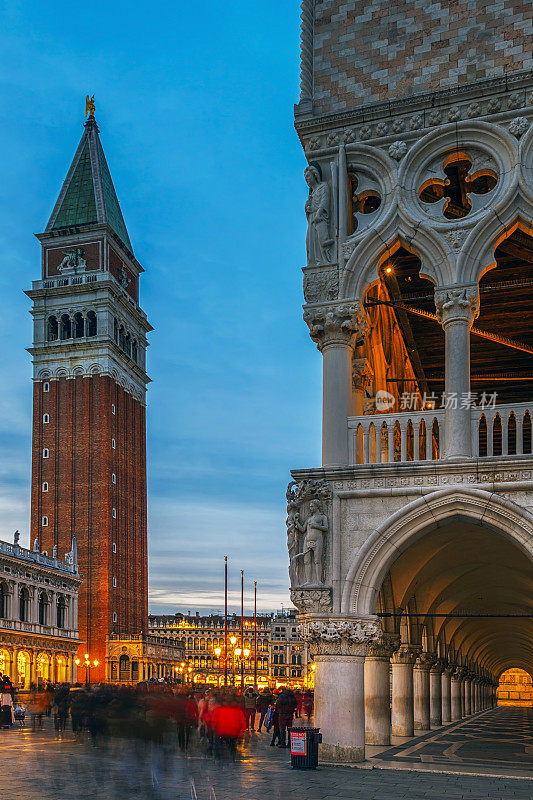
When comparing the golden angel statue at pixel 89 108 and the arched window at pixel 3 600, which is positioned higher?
the golden angel statue at pixel 89 108

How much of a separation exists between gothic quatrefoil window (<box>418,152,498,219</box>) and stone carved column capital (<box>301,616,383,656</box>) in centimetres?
843

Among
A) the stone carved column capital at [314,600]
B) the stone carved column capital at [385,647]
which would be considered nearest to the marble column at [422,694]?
the stone carved column capital at [385,647]

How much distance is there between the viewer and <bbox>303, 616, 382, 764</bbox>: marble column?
16.8 metres

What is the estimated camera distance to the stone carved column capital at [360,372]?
20.2m

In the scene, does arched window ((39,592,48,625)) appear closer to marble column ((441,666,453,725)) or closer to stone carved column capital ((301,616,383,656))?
marble column ((441,666,453,725))

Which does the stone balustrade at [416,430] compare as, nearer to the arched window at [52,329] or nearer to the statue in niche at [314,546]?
the statue in niche at [314,546]

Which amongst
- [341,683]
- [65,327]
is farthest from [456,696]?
[65,327]

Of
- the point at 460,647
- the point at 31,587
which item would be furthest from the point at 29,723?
the point at 31,587

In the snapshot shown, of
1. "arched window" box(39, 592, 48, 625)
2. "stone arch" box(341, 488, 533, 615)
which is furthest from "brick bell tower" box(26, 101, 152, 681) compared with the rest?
"stone arch" box(341, 488, 533, 615)

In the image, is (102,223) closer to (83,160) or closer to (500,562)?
(83,160)

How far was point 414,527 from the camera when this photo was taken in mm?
17047

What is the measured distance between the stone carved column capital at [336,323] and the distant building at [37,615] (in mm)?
50125

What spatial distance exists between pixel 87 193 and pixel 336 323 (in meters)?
79.9

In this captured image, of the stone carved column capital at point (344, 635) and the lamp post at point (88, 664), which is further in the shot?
the lamp post at point (88, 664)
